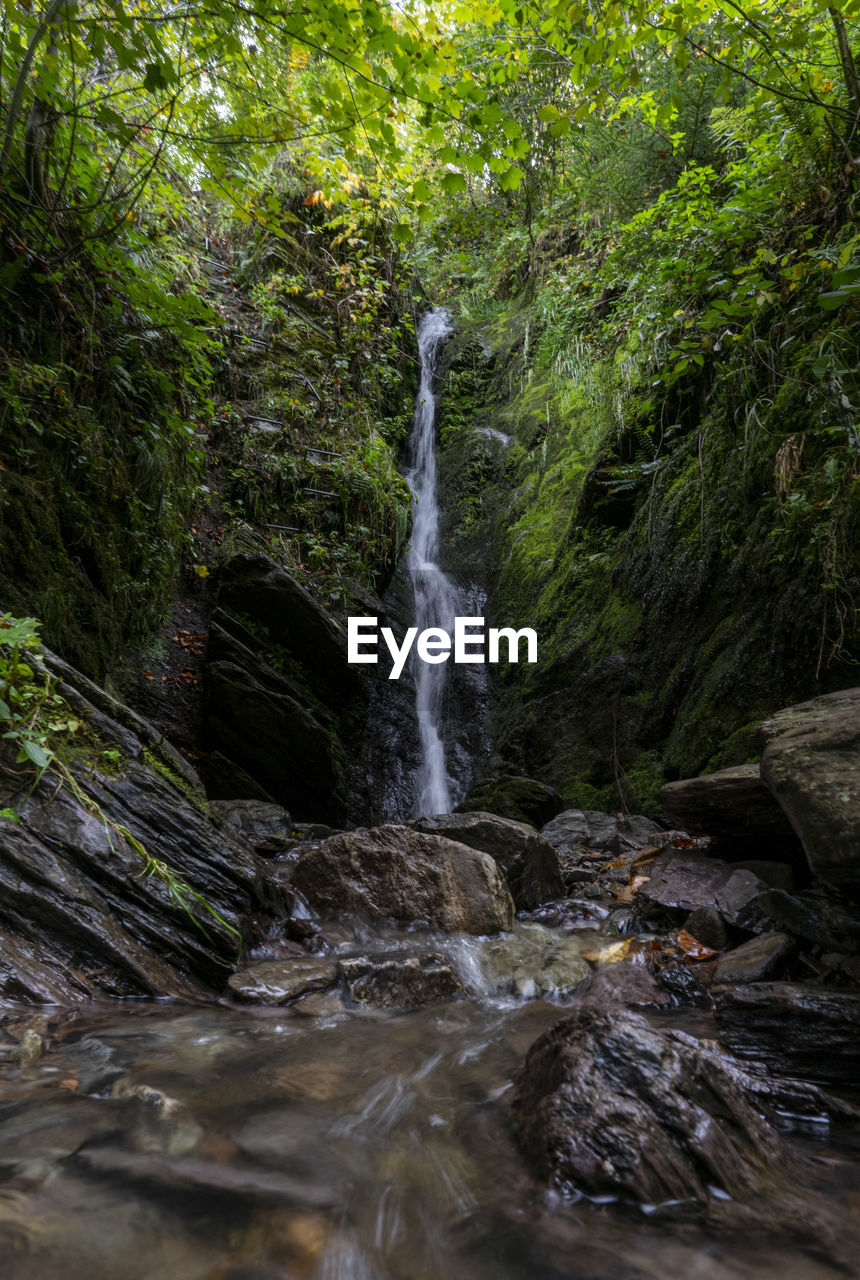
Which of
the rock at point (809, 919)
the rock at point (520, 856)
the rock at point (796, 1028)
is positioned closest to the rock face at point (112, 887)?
the rock at point (520, 856)

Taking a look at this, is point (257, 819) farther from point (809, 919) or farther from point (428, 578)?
point (428, 578)

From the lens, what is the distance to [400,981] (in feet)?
9.43

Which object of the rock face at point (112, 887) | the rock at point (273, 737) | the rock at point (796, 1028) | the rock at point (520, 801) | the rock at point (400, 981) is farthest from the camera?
the rock at point (273, 737)

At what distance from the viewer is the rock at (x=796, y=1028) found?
2.06 m

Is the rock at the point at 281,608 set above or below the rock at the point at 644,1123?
above

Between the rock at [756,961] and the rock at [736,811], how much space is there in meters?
0.77

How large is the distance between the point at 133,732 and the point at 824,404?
16.0ft

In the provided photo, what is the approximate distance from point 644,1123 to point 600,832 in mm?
4094

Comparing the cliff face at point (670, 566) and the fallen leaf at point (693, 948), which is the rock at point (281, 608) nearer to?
the cliff face at point (670, 566)

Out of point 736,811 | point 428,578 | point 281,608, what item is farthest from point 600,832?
point 428,578

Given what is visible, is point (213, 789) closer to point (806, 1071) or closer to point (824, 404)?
point (806, 1071)

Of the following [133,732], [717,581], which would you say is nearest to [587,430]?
[717,581]

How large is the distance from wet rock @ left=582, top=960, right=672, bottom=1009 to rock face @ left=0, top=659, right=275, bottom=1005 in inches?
63.7

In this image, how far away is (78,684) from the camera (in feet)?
11.2
